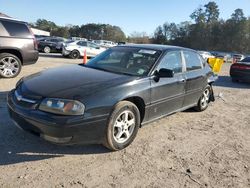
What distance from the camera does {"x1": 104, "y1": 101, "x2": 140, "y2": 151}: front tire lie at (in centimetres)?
416

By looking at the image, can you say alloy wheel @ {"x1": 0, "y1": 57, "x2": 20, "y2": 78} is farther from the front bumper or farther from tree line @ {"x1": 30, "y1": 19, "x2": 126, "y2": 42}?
tree line @ {"x1": 30, "y1": 19, "x2": 126, "y2": 42}

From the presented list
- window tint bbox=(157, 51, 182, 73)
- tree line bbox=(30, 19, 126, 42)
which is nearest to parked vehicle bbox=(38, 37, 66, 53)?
window tint bbox=(157, 51, 182, 73)

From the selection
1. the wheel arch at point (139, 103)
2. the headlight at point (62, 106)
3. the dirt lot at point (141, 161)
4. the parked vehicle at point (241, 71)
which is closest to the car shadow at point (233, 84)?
the parked vehicle at point (241, 71)

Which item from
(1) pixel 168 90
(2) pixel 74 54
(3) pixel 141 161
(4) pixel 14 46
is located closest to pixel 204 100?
(1) pixel 168 90

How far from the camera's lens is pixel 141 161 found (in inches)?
163

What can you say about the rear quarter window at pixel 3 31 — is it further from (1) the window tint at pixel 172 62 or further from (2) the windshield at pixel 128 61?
(1) the window tint at pixel 172 62

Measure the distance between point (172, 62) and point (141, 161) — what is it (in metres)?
2.16

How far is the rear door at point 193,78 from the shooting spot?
5.96 metres

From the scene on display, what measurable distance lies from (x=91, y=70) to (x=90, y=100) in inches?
50.9

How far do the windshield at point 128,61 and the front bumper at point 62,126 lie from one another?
1292 millimetres

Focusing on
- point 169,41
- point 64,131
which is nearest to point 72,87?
point 64,131

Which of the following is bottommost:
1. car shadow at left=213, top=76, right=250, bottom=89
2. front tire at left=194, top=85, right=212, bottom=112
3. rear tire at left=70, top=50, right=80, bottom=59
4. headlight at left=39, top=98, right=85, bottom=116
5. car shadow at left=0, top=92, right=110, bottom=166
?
car shadow at left=213, top=76, right=250, bottom=89

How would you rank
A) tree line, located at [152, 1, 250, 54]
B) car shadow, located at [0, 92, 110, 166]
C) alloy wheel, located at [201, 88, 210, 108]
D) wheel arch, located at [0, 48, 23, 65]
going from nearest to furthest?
car shadow, located at [0, 92, 110, 166]
alloy wheel, located at [201, 88, 210, 108]
wheel arch, located at [0, 48, 23, 65]
tree line, located at [152, 1, 250, 54]

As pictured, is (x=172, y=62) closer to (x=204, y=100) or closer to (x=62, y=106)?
(x=204, y=100)
